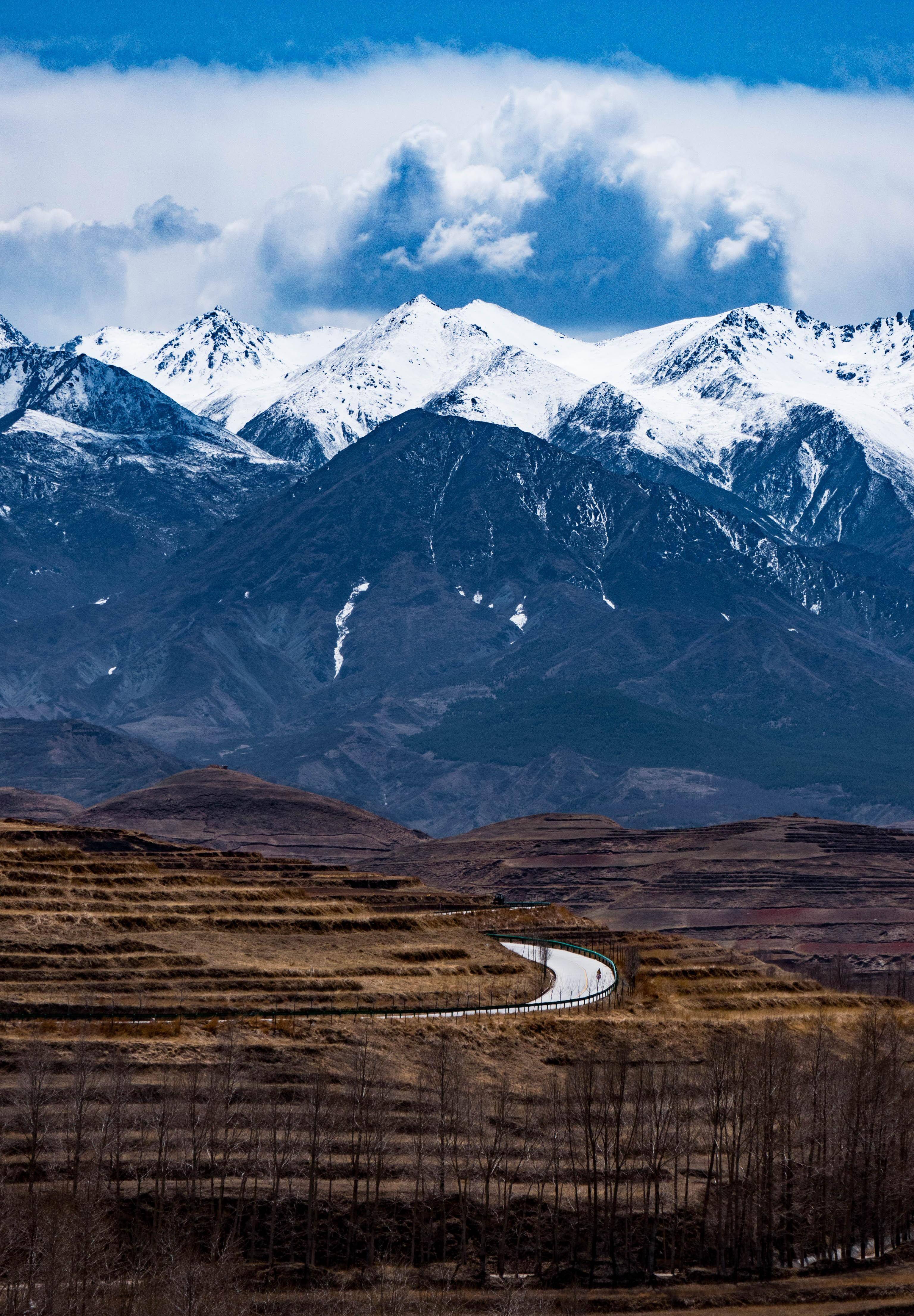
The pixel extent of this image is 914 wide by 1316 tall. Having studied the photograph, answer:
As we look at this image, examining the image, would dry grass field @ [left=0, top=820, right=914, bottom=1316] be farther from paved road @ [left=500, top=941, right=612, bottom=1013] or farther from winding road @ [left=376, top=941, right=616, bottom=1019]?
paved road @ [left=500, top=941, right=612, bottom=1013]

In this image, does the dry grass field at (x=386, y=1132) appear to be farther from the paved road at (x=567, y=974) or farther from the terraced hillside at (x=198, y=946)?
the paved road at (x=567, y=974)

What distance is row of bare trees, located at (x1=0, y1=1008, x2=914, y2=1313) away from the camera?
288 feet

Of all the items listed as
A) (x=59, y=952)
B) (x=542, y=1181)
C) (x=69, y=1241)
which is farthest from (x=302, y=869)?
(x=69, y=1241)

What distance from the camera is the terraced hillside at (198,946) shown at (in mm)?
115500

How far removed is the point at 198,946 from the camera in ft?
420

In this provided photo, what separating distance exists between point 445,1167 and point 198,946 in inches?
1451

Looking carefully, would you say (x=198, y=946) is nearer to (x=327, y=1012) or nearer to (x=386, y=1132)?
(x=327, y=1012)

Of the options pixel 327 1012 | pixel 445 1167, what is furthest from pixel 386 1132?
pixel 327 1012

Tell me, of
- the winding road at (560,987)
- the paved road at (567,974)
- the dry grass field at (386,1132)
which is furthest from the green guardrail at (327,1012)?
the paved road at (567,974)

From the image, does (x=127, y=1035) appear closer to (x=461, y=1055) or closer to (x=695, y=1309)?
(x=461, y=1055)

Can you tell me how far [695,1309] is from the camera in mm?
91188

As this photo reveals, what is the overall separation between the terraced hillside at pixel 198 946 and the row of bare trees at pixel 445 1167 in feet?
31.1

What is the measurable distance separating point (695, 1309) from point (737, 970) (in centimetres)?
6450

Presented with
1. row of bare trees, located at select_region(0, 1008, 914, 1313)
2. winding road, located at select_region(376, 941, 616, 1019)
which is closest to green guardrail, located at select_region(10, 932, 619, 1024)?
winding road, located at select_region(376, 941, 616, 1019)
